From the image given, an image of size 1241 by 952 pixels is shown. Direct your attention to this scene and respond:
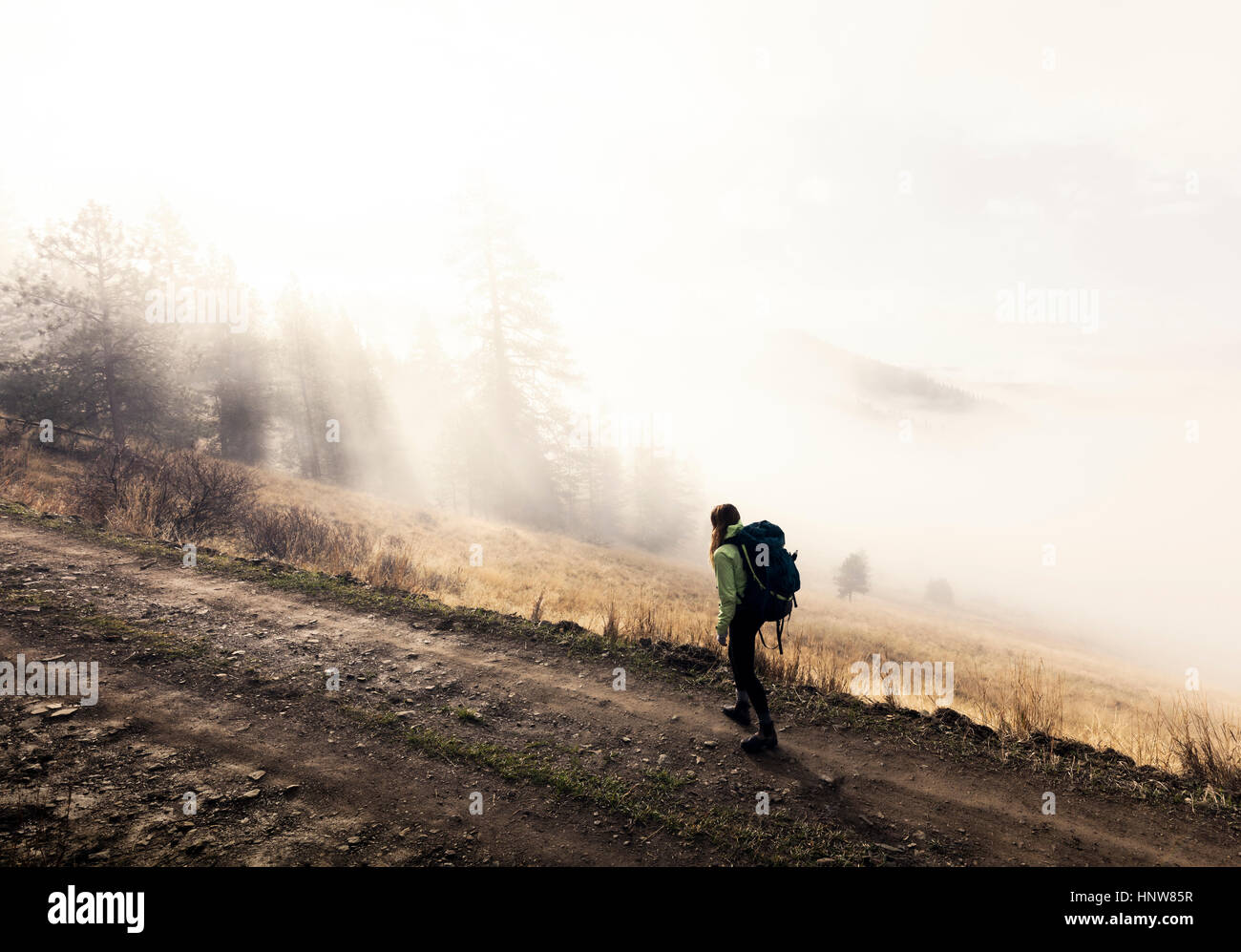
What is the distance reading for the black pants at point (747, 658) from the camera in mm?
5359

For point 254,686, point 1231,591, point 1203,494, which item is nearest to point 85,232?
point 254,686

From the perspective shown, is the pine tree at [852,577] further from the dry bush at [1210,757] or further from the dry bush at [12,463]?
the dry bush at [12,463]

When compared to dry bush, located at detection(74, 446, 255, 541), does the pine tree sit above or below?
below

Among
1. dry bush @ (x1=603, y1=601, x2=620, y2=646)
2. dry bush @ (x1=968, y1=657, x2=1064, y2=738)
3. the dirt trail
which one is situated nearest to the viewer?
the dirt trail

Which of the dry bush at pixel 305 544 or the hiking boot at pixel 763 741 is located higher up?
the dry bush at pixel 305 544

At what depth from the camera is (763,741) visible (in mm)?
A: 5219

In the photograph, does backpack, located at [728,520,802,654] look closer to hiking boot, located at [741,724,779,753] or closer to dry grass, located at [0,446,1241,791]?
hiking boot, located at [741,724,779,753]

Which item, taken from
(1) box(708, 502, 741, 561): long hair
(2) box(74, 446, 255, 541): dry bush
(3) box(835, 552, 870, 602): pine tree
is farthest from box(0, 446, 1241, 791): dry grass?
(3) box(835, 552, 870, 602): pine tree

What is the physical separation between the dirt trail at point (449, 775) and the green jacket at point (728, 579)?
1.30 meters

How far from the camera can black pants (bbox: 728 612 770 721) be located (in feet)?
17.6

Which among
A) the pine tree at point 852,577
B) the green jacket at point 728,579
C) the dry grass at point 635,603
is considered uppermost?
the green jacket at point 728,579

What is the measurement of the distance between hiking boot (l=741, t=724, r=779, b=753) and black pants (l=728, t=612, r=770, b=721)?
97mm

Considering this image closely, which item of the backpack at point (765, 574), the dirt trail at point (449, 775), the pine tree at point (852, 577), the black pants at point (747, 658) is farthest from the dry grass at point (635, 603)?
the pine tree at point (852, 577)
